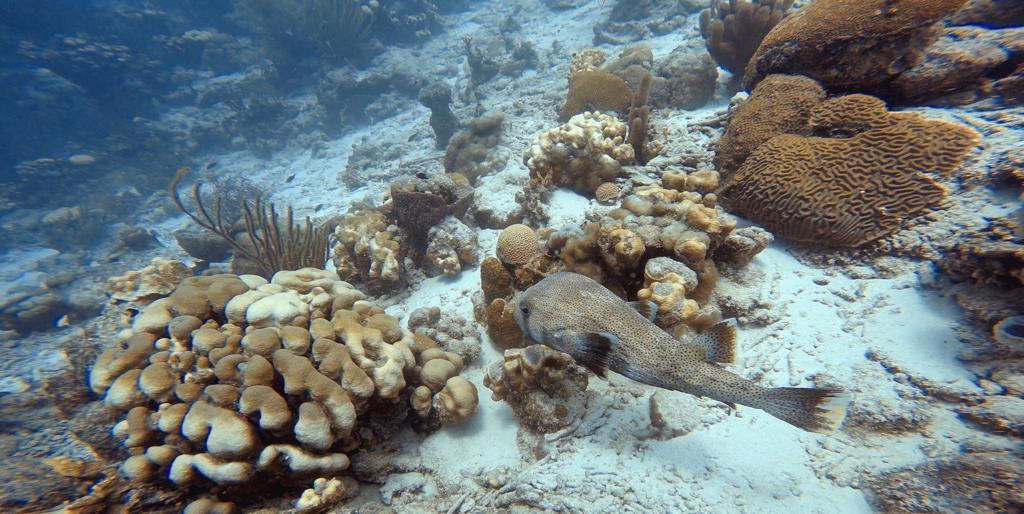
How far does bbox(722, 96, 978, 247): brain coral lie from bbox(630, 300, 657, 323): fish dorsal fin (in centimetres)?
237

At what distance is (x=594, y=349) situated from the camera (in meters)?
2.56

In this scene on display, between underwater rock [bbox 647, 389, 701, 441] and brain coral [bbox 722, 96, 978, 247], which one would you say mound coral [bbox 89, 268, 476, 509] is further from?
brain coral [bbox 722, 96, 978, 247]

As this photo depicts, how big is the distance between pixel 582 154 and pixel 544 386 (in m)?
3.67

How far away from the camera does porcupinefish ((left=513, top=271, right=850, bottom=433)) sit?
228cm

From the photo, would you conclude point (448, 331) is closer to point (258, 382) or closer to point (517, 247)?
point (517, 247)

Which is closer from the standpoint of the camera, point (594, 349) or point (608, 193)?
point (594, 349)

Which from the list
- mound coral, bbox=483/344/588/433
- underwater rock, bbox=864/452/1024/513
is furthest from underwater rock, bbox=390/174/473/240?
underwater rock, bbox=864/452/1024/513

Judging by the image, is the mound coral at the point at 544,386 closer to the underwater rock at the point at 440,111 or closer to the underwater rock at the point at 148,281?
the underwater rock at the point at 148,281

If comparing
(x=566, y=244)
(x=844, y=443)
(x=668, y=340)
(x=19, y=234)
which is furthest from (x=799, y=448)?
(x=19, y=234)

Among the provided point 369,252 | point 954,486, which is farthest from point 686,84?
point 954,486

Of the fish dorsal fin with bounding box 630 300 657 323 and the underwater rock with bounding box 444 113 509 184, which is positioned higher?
the underwater rock with bounding box 444 113 509 184

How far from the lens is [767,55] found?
5.64 meters

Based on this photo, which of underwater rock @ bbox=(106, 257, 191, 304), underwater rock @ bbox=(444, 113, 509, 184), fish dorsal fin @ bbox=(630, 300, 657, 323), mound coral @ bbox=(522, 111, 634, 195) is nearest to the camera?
fish dorsal fin @ bbox=(630, 300, 657, 323)

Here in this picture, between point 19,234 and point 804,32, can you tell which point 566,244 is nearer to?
point 804,32
